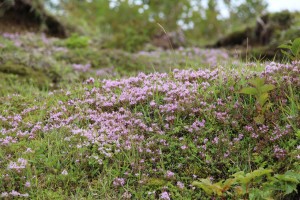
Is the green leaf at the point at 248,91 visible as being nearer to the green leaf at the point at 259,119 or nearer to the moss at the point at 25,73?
the green leaf at the point at 259,119

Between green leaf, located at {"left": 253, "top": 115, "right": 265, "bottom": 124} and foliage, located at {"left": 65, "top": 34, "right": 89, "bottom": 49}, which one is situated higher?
green leaf, located at {"left": 253, "top": 115, "right": 265, "bottom": 124}

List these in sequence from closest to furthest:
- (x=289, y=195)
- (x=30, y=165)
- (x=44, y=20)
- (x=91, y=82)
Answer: (x=289, y=195), (x=30, y=165), (x=91, y=82), (x=44, y=20)

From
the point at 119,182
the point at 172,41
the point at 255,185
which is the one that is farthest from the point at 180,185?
the point at 172,41

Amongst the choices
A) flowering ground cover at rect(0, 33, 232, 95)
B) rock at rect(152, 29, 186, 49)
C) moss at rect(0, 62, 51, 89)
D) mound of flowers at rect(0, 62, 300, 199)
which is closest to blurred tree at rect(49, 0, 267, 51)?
rock at rect(152, 29, 186, 49)

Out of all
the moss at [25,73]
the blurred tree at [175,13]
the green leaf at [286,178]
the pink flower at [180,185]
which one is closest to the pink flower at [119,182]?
the pink flower at [180,185]

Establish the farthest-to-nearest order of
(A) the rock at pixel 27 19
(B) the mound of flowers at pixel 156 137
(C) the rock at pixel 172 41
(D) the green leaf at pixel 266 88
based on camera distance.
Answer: (C) the rock at pixel 172 41 → (A) the rock at pixel 27 19 → (D) the green leaf at pixel 266 88 → (B) the mound of flowers at pixel 156 137

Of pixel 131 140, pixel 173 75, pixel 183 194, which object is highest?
pixel 173 75

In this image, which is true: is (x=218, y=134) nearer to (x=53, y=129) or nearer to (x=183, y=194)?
(x=183, y=194)

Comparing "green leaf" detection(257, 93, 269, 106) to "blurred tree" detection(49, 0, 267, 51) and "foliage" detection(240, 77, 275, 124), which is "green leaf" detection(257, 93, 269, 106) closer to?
"foliage" detection(240, 77, 275, 124)

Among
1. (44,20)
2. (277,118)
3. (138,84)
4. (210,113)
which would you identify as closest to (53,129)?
(138,84)
